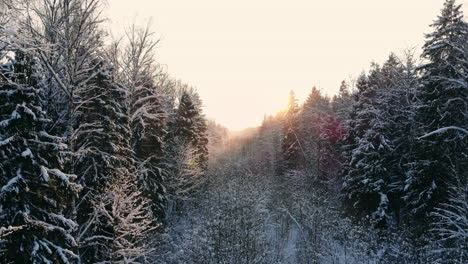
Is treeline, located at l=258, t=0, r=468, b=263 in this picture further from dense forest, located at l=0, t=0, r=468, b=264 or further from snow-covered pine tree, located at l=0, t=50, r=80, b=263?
snow-covered pine tree, located at l=0, t=50, r=80, b=263

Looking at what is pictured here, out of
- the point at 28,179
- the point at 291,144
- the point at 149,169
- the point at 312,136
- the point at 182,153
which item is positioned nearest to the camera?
the point at 28,179

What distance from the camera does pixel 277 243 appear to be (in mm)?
18812

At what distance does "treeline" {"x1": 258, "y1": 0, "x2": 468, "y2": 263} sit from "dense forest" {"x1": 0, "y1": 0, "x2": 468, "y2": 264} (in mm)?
91

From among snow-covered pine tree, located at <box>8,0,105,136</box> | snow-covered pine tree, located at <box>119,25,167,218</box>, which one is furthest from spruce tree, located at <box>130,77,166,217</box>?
snow-covered pine tree, located at <box>8,0,105,136</box>

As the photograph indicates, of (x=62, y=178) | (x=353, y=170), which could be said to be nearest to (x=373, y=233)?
(x=353, y=170)

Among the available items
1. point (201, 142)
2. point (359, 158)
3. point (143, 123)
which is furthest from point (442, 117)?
point (201, 142)

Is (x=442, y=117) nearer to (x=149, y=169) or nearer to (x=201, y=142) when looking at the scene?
(x=149, y=169)

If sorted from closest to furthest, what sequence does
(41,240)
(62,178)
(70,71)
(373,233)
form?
(41,240), (62,178), (70,71), (373,233)

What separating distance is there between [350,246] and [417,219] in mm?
3859

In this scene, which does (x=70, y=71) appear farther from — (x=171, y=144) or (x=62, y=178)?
(x=171, y=144)

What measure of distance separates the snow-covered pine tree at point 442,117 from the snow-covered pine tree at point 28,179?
51.7 ft

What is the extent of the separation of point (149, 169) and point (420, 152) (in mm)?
15988

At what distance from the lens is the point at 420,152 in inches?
651

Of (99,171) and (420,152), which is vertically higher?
(420,152)
